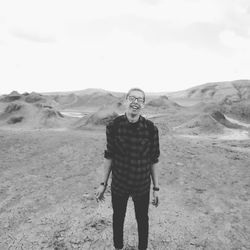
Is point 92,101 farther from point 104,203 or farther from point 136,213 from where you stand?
point 136,213

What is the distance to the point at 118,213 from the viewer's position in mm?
2854

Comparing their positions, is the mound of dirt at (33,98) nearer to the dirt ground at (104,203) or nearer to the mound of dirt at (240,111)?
the mound of dirt at (240,111)

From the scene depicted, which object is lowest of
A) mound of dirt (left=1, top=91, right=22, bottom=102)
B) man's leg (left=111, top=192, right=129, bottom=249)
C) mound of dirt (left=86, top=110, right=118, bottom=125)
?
mound of dirt (left=1, top=91, right=22, bottom=102)

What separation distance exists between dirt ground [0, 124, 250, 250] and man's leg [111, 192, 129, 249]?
466 mm

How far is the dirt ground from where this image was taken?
12.2 ft

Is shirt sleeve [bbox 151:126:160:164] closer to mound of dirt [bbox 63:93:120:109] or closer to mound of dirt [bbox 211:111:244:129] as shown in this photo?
mound of dirt [bbox 211:111:244:129]

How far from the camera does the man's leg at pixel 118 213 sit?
278cm

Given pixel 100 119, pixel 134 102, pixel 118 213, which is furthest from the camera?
pixel 100 119

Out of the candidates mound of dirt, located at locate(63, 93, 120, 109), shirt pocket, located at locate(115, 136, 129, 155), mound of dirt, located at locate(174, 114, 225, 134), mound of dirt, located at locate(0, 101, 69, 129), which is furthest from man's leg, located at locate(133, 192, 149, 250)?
mound of dirt, located at locate(63, 93, 120, 109)

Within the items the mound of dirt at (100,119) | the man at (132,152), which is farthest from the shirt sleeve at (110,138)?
the mound of dirt at (100,119)

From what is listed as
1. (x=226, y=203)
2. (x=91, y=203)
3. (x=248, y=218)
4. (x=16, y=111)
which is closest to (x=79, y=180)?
(x=91, y=203)

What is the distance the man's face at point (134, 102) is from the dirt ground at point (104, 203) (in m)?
1.88

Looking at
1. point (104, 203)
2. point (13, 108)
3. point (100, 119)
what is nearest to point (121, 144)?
point (104, 203)

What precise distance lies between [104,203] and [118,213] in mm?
2069
